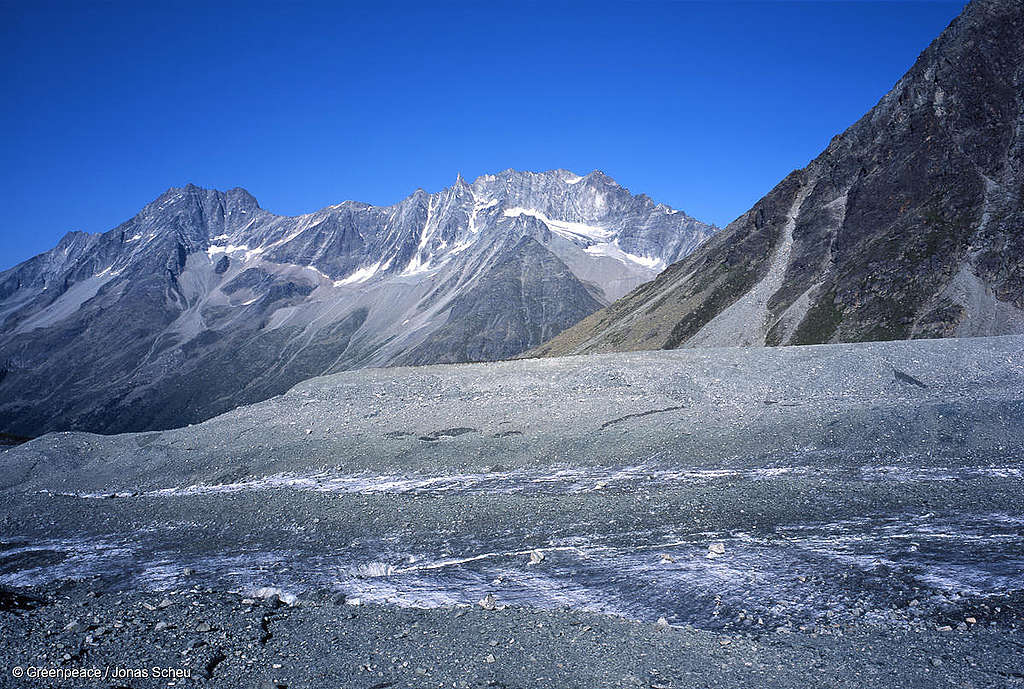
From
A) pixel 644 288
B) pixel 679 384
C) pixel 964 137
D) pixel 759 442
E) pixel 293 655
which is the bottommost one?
pixel 293 655

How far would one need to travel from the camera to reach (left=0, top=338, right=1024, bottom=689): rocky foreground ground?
29.4ft

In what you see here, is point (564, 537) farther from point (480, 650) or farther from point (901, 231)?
point (901, 231)

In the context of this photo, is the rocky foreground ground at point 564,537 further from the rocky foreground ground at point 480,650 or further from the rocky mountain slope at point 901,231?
the rocky mountain slope at point 901,231

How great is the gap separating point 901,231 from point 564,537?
6765 cm

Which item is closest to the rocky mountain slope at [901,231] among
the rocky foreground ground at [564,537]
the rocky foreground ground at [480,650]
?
the rocky foreground ground at [564,537]

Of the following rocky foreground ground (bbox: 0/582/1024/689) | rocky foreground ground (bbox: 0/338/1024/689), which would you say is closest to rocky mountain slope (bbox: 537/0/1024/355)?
rocky foreground ground (bbox: 0/338/1024/689)

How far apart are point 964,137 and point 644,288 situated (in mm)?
52278

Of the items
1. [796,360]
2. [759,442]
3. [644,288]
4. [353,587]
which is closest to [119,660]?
[353,587]

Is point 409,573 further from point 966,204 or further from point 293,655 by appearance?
point 966,204

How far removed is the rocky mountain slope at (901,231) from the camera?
182ft

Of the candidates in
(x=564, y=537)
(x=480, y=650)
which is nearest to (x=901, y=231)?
(x=564, y=537)

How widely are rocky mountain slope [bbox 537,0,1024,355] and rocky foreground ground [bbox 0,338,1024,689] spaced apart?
35939 millimetres

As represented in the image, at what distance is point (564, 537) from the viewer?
13.7m

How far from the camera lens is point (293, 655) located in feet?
30.8
